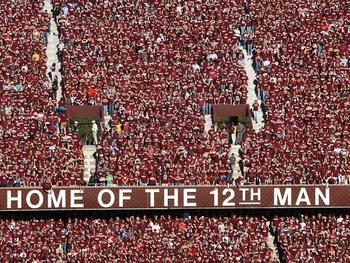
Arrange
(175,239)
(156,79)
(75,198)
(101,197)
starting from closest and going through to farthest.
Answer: (175,239) → (75,198) → (101,197) → (156,79)

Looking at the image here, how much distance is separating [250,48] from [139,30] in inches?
145

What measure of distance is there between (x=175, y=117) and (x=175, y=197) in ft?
10.4

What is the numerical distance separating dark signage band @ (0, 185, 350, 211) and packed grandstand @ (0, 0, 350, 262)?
0.25 m

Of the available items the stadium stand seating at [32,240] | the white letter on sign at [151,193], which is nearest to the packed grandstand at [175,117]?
the stadium stand seating at [32,240]

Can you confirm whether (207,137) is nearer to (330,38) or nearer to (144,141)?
(144,141)

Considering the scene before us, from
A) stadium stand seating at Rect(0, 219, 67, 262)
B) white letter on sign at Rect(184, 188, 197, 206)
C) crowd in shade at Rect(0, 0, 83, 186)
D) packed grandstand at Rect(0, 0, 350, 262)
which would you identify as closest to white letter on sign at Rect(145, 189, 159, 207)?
packed grandstand at Rect(0, 0, 350, 262)

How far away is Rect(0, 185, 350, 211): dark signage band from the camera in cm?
4634

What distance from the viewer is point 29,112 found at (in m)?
48.8

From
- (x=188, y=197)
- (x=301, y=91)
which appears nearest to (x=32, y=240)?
(x=188, y=197)

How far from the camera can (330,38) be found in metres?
53.7

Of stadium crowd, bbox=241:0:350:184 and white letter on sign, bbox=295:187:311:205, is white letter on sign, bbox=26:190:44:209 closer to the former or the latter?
stadium crowd, bbox=241:0:350:184

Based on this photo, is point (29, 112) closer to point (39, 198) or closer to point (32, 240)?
point (39, 198)

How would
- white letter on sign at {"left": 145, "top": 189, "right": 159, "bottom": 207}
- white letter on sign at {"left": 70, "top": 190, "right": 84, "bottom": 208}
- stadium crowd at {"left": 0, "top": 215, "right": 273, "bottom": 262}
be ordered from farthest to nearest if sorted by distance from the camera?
white letter on sign at {"left": 145, "top": 189, "right": 159, "bottom": 207}, white letter on sign at {"left": 70, "top": 190, "right": 84, "bottom": 208}, stadium crowd at {"left": 0, "top": 215, "right": 273, "bottom": 262}

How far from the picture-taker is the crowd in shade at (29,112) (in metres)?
46.4
